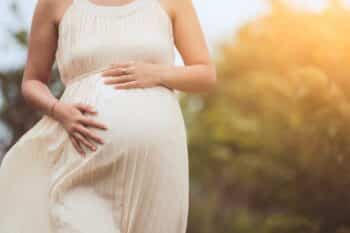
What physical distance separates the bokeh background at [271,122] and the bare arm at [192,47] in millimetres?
6385

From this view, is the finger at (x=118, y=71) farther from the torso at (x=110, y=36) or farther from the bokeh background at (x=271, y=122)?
the bokeh background at (x=271, y=122)

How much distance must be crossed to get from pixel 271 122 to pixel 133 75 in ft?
31.0

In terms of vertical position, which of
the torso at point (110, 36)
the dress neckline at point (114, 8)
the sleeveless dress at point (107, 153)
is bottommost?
the sleeveless dress at point (107, 153)

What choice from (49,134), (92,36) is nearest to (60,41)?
(92,36)

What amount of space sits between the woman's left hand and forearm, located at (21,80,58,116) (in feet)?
0.50

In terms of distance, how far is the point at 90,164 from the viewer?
1.75m

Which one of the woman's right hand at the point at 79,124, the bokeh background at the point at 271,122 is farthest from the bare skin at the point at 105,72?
the bokeh background at the point at 271,122

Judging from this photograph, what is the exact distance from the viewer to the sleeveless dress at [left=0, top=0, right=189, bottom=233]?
175 centimetres

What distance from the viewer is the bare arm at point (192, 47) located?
74.2 inches

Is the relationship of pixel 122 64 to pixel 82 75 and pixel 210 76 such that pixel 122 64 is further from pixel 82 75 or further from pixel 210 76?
pixel 210 76

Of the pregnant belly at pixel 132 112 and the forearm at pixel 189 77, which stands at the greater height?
the forearm at pixel 189 77

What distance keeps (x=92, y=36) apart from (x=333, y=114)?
8.34 metres

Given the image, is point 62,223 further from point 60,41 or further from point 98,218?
point 60,41

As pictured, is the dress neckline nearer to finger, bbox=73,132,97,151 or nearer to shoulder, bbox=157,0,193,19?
shoulder, bbox=157,0,193,19
